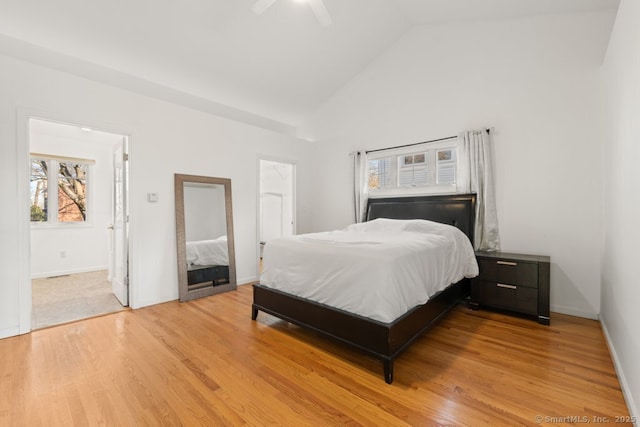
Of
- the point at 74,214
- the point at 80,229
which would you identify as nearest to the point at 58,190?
the point at 74,214

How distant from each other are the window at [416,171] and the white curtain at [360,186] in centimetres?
12

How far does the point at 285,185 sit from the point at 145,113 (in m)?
3.81

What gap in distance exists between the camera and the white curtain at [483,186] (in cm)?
359

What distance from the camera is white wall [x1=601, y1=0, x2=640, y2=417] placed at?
1694 millimetres

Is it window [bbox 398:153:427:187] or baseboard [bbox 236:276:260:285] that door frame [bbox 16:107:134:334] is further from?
window [bbox 398:153:427:187]

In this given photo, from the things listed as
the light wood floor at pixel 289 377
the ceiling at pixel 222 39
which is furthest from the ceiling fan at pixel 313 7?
the light wood floor at pixel 289 377

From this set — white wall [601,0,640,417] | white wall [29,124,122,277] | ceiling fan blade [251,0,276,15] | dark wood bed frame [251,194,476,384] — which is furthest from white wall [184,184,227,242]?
white wall [601,0,640,417]

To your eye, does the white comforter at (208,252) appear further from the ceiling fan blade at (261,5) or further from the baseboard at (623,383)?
the baseboard at (623,383)

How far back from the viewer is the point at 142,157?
3.48 m

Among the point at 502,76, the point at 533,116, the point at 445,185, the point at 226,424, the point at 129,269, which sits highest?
the point at 502,76

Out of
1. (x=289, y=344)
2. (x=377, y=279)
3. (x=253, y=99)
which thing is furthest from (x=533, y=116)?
(x=253, y=99)

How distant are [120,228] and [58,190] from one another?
8.68 feet

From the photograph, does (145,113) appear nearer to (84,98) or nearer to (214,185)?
(84,98)

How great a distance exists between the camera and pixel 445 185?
409cm
